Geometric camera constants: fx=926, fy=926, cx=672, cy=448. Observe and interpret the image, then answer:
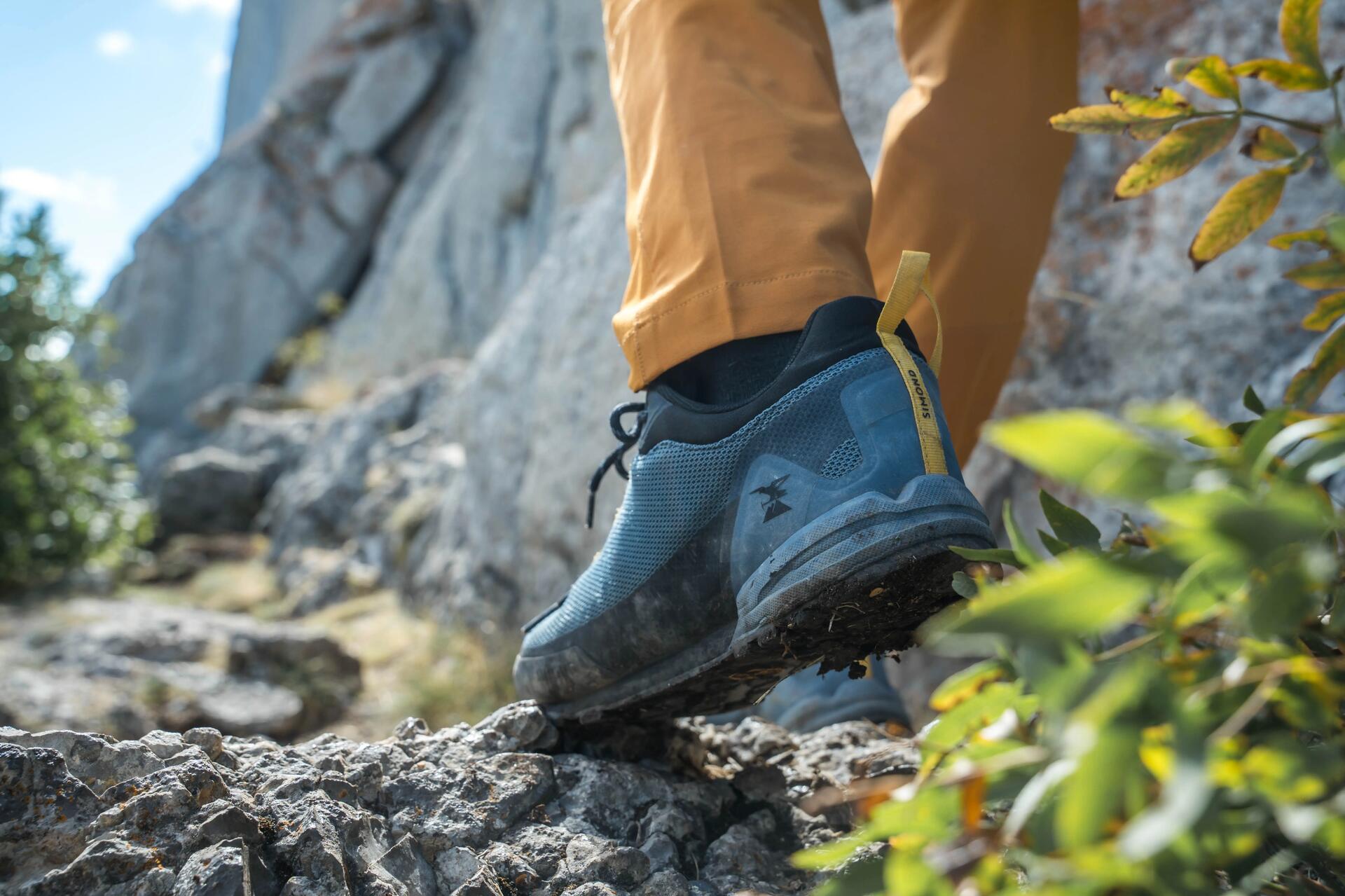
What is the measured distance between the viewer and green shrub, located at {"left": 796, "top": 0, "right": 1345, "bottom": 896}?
34 centimetres

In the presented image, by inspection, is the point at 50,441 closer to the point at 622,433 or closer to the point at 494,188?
the point at 622,433

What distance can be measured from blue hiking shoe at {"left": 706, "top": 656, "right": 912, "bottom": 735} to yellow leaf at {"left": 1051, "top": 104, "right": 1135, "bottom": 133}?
1029 millimetres

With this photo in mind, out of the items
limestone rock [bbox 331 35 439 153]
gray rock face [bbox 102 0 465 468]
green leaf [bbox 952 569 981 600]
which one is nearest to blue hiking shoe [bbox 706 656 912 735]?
green leaf [bbox 952 569 981 600]

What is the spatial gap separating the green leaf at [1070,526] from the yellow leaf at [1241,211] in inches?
10.8

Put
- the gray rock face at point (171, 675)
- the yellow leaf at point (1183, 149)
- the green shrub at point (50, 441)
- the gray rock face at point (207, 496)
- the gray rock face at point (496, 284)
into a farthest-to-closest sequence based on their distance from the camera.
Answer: the gray rock face at point (207, 496) < the green shrub at point (50, 441) < the gray rock face at point (171, 675) < the gray rock face at point (496, 284) < the yellow leaf at point (1183, 149)

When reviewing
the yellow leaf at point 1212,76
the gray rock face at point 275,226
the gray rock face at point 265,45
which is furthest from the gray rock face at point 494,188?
the gray rock face at point 265,45

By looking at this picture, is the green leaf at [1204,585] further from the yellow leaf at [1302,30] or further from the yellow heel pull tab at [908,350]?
the yellow heel pull tab at [908,350]

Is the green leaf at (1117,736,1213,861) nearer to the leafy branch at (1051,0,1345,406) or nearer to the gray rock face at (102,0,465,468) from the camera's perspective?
the leafy branch at (1051,0,1345,406)

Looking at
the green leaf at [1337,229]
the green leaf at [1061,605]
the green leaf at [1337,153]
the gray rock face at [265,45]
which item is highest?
the gray rock face at [265,45]

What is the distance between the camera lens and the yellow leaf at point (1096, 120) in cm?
79

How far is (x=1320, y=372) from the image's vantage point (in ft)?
2.22

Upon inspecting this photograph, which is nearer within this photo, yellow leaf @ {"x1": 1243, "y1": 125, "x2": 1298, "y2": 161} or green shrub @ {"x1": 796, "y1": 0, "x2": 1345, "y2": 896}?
green shrub @ {"x1": 796, "y1": 0, "x2": 1345, "y2": 896}

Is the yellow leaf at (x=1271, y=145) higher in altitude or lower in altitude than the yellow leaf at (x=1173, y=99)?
lower

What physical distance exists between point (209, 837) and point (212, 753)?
0.75 ft
